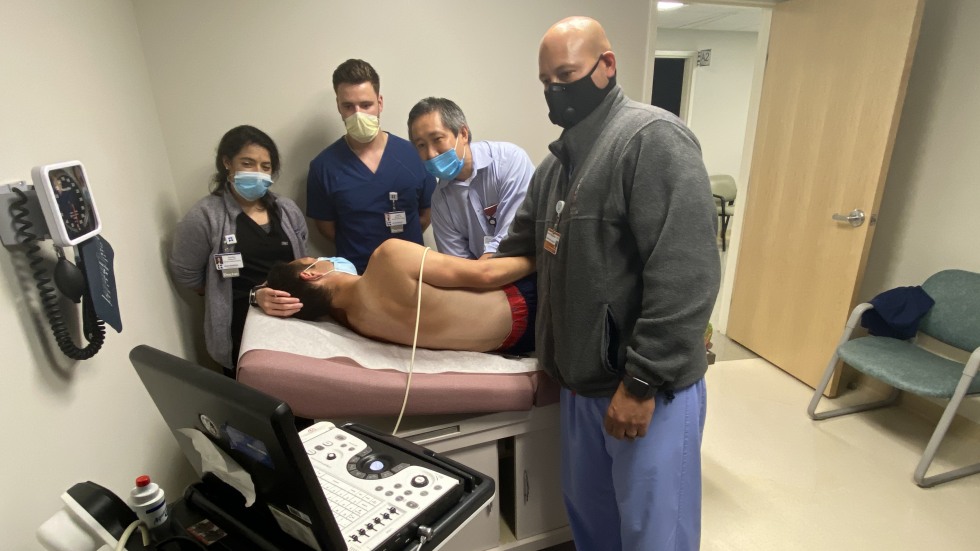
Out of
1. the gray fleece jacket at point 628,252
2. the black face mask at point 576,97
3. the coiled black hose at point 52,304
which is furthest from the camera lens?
the black face mask at point 576,97

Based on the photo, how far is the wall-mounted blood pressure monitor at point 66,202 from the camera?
85 cm

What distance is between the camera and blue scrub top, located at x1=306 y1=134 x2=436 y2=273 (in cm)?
204

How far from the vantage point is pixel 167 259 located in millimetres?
1843

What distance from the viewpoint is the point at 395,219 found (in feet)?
6.93

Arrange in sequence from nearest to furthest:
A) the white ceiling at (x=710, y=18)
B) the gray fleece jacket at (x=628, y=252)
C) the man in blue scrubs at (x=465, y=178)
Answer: the gray fleece jacket at (x=628, y=252) → the man in blue scrubs at (x=465, y=178) → the white ceiling at (x=710, y=18)

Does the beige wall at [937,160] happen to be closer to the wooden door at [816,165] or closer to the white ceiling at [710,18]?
the wooden door at [816,165]

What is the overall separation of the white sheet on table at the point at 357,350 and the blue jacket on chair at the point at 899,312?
1.82 m

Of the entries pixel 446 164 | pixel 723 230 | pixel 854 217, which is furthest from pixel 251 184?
pixel 723 230

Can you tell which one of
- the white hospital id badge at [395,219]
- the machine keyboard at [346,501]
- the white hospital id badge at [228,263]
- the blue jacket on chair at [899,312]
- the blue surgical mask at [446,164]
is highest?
the blue surgical mask at [446,164]

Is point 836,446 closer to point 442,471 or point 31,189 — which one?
point 442,471

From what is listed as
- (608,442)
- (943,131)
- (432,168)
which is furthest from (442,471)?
(943,131)

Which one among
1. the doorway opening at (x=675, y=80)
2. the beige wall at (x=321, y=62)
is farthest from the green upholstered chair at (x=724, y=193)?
the beige wall at (x=321, y=62)

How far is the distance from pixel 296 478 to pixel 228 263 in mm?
1445

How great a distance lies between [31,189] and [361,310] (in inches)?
32.4
